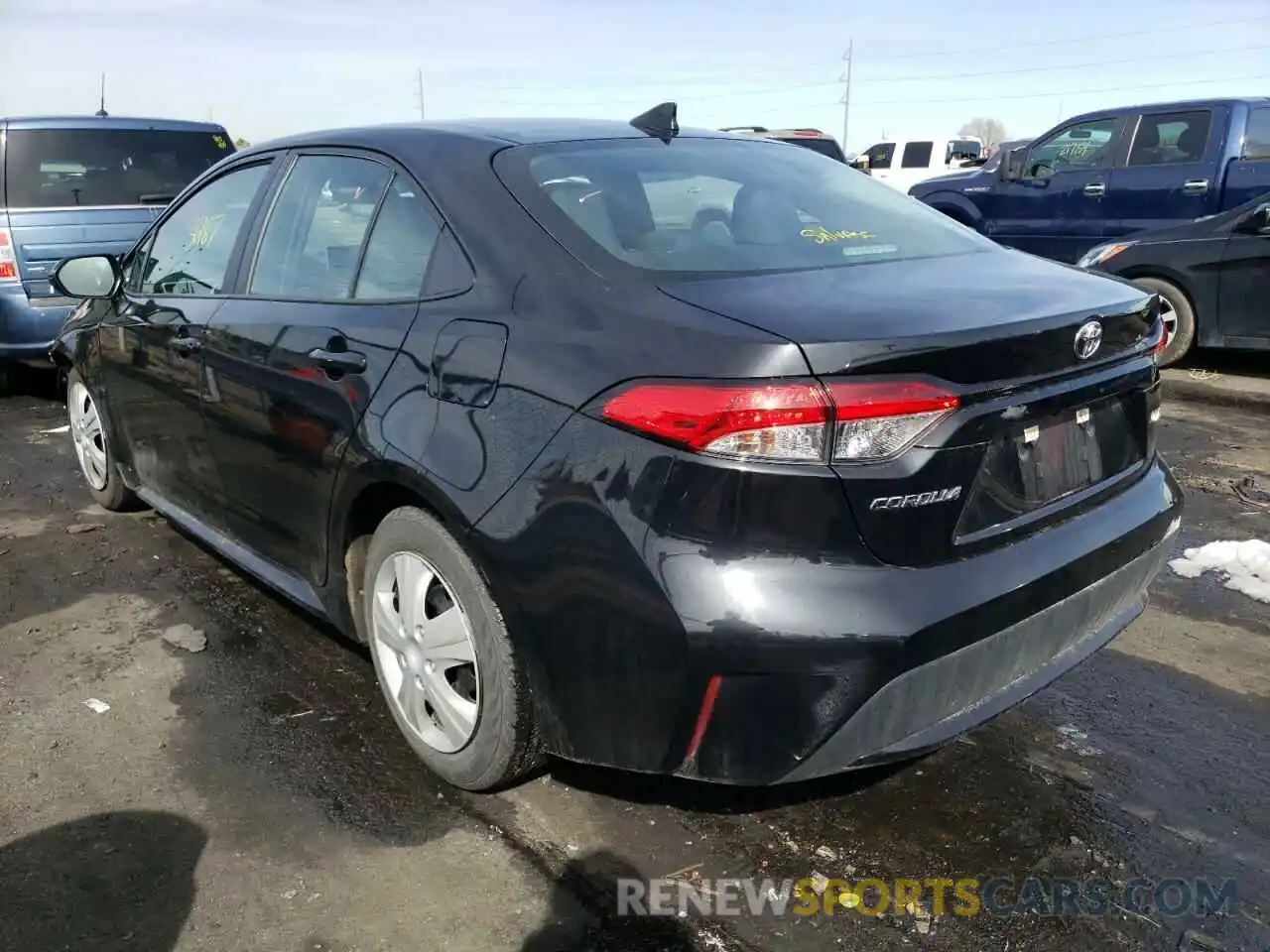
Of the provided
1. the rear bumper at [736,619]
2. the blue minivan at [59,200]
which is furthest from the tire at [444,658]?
the blue minivan at [59,200]

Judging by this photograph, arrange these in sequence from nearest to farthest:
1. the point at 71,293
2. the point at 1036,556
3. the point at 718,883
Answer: the point at 1036,556 → the point at 718,883 → the point at 71,293

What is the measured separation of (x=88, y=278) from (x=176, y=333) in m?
0.97

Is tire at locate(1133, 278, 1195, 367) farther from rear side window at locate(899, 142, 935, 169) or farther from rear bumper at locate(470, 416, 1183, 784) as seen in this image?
rear side window at locate(899, 142, 935, 169)

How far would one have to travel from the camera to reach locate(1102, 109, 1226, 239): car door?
930 cm

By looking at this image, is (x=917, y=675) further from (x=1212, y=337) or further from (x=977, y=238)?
(x=1212, y=337)

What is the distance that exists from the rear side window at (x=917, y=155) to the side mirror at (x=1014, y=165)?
13.9 metres

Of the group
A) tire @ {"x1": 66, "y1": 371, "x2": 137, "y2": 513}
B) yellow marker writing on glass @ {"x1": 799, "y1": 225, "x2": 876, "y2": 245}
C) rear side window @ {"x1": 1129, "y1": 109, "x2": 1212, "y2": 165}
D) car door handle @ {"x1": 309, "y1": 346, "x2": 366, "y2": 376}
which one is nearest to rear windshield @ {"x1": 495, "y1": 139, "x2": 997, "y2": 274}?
yellow marker writing on glass @ {"x1": 799, "y1": 225, "x2": 876, "y2": 245}

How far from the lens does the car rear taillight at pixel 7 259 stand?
23.2 feet

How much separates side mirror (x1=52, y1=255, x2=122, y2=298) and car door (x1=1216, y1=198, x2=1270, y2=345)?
7129 mm

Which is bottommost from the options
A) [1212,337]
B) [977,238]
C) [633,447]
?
[1212,337]

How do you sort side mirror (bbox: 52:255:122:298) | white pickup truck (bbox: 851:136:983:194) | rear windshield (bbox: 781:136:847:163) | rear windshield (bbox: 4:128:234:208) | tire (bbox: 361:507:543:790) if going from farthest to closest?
white pickup truck (bbox: 851:136:983:194)
rear windshield (bbox: 781:136:847:163)
rear windshield (bbox: 4:128:234:208)
side mirror (bbox: 52:255:122:298)
tire (bbox: 361:507:543:790)

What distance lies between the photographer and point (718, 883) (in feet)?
8.02

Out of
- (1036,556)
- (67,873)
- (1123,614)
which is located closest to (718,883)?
(1036,556)

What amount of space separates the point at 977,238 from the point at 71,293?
360 centimetres
